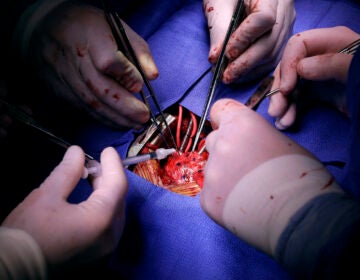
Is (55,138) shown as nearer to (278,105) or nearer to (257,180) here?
(257,180)

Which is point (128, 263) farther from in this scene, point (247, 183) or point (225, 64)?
point (225, 64)

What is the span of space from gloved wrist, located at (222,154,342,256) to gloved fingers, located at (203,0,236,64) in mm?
772

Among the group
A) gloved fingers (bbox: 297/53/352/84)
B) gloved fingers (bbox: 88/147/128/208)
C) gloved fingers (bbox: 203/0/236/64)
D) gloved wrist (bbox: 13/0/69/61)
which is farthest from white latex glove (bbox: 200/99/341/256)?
gloved wrist (bbox: 13/0/69/61)

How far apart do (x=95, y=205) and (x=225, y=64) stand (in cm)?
94

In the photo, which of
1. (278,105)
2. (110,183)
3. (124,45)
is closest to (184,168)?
(110,183)

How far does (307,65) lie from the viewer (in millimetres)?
1128

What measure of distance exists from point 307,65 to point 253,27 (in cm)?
30

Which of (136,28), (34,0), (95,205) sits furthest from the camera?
(136,28)

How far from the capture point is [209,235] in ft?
3.36

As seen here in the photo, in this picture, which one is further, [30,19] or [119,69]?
[30,19]

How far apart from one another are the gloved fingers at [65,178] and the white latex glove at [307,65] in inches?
33.6

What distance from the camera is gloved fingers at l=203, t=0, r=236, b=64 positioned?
4.52 feet

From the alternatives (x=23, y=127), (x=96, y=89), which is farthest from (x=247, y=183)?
(x=23, y=127)

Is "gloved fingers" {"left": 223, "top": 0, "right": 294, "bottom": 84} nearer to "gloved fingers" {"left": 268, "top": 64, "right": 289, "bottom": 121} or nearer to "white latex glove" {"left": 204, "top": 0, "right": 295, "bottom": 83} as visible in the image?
"white latex glove" {"left": 204, "top": 0, "right": 295, "bottom": 83}
